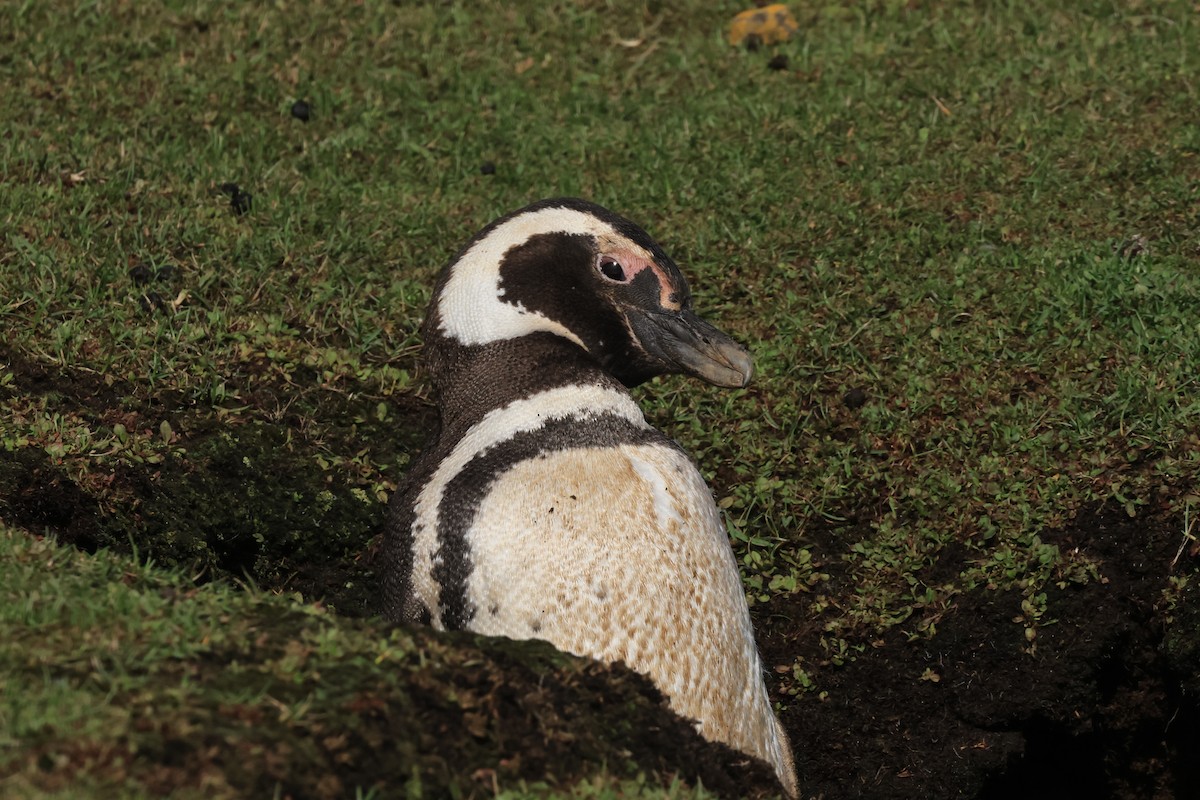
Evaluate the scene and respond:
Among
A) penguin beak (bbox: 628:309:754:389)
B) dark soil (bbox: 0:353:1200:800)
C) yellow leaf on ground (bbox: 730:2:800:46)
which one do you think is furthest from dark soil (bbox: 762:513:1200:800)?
yellow leaf on ground (bbox: 730:2:800:46)

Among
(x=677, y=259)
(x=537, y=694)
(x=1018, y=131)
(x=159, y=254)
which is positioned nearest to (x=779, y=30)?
(x=1018, y=131)

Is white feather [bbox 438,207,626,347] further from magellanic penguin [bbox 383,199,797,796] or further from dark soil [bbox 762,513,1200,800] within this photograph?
dark soil [bbox 762,513,1200,800]

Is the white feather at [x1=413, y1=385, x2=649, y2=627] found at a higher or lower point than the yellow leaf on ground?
lower

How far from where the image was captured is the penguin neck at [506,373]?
12.9ft

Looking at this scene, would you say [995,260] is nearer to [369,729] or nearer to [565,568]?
[565,568]

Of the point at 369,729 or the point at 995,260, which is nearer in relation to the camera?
the point at 369,729

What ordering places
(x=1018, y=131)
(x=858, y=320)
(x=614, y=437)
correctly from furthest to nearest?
(x=1018, y=131)
(x=858, y=320)
(x=614, y=437)

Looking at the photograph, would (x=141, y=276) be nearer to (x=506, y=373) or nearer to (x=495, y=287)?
(x=495, y=287)

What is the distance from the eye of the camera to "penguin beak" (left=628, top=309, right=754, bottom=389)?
13.6 ft

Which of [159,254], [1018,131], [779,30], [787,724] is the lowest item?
[787,724]

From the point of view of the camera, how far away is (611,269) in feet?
13.6

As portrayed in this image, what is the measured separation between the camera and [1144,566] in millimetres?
4773

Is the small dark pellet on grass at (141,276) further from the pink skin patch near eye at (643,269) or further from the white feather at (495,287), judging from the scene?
the pink skin patch near eye at (643,269)

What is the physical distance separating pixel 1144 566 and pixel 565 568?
7.39 feet
